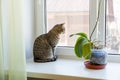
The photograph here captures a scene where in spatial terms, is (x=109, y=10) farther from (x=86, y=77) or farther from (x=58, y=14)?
(x=86, y=77)

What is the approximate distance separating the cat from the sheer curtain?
337 millimetres

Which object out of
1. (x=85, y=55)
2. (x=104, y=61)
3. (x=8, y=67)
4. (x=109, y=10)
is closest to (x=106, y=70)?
(x=104, y=61)

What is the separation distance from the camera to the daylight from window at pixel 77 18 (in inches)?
67.1

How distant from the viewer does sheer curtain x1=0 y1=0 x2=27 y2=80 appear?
4.50ft

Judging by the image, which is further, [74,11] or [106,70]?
[74,11]

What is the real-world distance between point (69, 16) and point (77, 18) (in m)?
0.07

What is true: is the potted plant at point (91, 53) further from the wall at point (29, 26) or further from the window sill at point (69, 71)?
the wall at point (29, 26)

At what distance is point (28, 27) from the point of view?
1811mm

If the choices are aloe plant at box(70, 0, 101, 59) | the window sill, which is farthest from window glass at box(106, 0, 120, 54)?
aloe plant at box(70, 0, 101, 59)

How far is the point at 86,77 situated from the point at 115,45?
0.49 m

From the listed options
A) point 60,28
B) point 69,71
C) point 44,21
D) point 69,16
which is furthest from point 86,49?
point 44,21

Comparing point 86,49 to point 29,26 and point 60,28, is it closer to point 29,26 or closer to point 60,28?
point 60,28

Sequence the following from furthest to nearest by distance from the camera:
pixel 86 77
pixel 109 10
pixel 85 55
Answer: pixel 109 10 < pixel 85 55 < pixel 86 77

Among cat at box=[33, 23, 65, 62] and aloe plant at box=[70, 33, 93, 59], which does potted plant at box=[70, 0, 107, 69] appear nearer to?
aloe plant at box=[70, 33, 93, 59]
